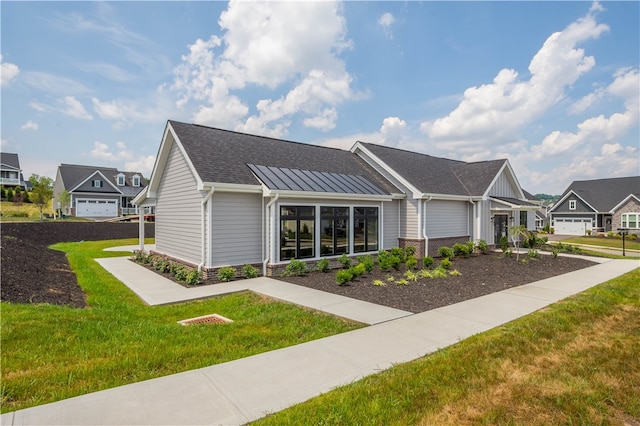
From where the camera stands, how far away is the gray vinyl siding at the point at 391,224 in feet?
53.9

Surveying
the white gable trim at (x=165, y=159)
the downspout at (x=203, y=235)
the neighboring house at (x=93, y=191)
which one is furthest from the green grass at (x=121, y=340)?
the neighboring house at (x=93, y=191)

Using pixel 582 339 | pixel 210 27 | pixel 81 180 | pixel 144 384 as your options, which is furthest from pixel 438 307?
pixel 81 180

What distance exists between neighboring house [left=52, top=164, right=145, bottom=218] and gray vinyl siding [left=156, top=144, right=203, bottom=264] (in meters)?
32.0

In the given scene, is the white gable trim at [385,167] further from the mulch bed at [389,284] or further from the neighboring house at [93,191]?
the neighboring house at [93,191]

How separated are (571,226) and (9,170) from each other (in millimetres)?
81755

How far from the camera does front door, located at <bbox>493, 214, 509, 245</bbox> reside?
21.1 meters

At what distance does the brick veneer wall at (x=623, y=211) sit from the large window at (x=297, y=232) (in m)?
46.9

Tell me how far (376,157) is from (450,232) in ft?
19.4

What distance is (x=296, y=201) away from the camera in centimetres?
1247

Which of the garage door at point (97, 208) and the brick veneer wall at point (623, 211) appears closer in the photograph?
the brick veneer wall at point (623, 211)

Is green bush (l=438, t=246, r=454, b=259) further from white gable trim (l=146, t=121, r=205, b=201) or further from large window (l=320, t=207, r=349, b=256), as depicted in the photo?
white gable trim (l=146, t=121, r=205, b=201)

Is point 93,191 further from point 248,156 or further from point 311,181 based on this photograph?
point 311,181

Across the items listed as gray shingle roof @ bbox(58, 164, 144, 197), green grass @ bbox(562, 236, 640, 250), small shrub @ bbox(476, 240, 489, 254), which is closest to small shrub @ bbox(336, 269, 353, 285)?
small shrub @ bbox(476, 240, 489, 254)

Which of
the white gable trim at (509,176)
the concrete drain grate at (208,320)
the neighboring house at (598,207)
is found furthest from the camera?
the neighboring house at (598,207)
